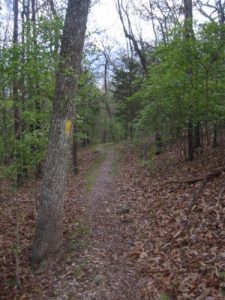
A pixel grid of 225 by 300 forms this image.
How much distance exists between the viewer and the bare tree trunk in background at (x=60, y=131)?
6.24 m

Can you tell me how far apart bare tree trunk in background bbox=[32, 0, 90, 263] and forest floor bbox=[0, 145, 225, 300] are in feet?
1.50

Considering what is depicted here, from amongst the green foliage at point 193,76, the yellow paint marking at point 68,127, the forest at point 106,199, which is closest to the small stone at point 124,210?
the forest at point 106,199

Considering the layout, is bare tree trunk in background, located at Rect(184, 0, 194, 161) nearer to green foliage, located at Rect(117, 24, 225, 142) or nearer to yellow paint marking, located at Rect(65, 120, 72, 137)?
green foliage, located at Rect(117, 24, 225, 142)

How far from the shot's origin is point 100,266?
5.82m

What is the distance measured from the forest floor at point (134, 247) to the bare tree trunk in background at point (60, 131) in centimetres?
46

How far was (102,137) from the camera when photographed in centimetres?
3938

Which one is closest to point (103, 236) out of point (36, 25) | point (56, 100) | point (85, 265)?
point (85, 265)

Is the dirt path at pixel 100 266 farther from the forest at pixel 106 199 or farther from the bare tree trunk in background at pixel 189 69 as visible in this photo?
the bare tree trunk in background at pixel 189 69

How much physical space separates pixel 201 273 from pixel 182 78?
19.0 ft

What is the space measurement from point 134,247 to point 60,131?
271cm

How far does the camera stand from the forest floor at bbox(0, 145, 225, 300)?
5023 mm

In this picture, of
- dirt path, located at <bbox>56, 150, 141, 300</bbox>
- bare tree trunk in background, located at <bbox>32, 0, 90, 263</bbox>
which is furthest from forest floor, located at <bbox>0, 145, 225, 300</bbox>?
bare tree trunk in background, located at <bbox>32, 0, 90, 263</bbox>

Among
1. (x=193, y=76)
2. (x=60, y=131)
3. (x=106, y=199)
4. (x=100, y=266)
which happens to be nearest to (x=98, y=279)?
(x=100, y=266)

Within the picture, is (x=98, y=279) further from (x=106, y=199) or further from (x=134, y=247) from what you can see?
(x=106, y=199)
